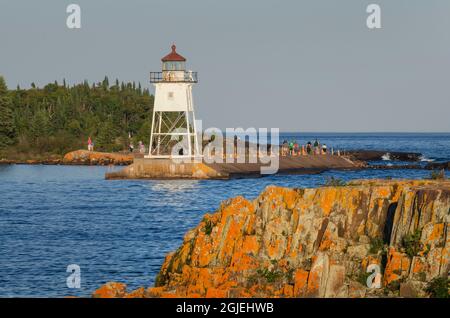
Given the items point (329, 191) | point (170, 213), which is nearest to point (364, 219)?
point (329, 191)

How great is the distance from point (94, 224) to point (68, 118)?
108 metres

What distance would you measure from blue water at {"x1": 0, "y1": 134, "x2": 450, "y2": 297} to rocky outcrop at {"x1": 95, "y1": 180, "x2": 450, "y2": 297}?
491 cm

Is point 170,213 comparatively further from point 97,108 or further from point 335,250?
point 97,108

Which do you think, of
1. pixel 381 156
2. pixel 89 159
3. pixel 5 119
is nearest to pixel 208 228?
pixel 89 159

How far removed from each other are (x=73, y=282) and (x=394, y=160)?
112884 mm

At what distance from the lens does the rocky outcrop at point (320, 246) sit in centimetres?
2716

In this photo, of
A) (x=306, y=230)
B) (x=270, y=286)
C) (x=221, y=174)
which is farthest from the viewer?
(x=221, y=174)

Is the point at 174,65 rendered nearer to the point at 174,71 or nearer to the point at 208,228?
the point at 174,71

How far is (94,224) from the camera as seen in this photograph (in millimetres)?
54000

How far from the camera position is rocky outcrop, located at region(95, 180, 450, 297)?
27156 millimetres

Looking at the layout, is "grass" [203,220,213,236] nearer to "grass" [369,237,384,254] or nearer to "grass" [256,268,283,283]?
"grass" [256,268,283,283]

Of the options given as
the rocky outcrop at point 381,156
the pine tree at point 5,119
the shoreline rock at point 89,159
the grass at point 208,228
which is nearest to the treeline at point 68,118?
the pine tree at point 5,119

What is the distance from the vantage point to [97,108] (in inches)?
6599
